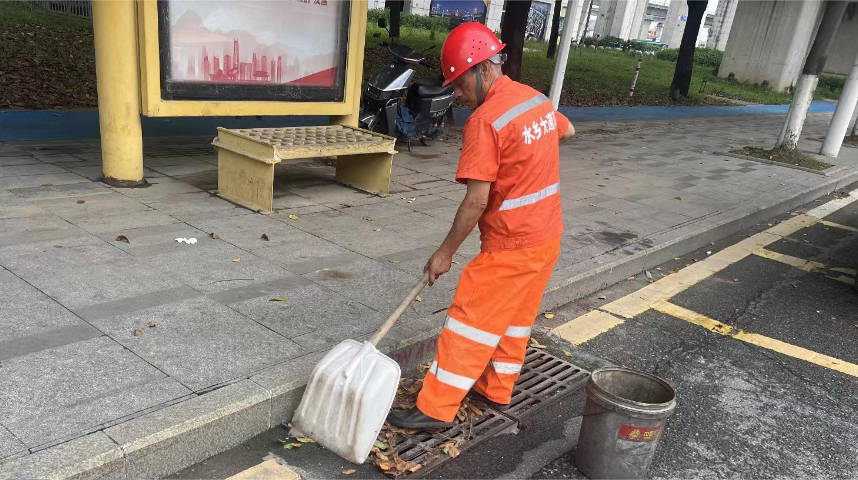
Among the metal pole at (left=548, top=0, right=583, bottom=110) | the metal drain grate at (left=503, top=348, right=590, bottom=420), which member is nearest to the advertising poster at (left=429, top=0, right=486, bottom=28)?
the metal pole at (left=548, top=0, right=583, bottom=110)

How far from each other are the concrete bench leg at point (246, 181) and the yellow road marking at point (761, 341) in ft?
10.8

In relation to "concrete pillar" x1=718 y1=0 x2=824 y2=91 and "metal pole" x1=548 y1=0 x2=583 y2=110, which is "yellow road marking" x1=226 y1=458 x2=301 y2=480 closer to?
"metal pole" x1=548 y1=0 x2=583 y2=110

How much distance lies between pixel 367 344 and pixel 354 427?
359 mm

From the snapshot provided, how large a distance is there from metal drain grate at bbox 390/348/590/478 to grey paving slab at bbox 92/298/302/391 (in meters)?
0.81

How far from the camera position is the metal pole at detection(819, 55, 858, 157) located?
10992mm

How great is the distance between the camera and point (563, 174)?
8641 mm

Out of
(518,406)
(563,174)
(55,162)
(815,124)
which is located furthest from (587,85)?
(518,406)

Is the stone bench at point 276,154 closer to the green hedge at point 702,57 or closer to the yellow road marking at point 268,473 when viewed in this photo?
the yellow road marking at point 268,473

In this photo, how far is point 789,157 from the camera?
11031 millimetres

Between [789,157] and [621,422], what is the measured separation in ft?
32.9

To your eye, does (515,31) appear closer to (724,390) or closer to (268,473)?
(724,390)

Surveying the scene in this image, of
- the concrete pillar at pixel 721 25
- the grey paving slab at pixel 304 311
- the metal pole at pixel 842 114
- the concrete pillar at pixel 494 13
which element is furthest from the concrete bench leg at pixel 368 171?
the concrete pillar at pixel 721 25

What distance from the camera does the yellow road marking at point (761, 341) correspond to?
4.32 meters

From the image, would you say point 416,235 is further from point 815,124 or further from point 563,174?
point 815,124
